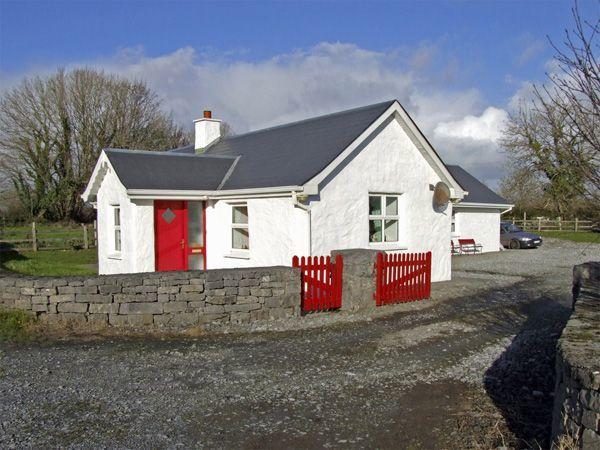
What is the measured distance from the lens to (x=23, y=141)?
3678 centimetres

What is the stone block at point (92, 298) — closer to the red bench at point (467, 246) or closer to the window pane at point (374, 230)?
the window pane at point (374, 230)

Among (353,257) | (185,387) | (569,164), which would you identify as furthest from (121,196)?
(569,164)

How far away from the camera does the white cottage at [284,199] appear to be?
13055mm

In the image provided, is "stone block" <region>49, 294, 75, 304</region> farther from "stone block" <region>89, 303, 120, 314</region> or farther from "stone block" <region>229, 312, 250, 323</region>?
"stone block" <region>229, 312, 250, 323</region>

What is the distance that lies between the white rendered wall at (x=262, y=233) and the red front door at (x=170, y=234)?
764mm

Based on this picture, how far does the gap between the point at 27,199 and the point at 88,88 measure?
883 cm

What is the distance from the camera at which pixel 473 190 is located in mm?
28453

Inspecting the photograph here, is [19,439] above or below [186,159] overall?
below

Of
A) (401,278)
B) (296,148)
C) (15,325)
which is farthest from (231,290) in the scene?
(296,148)

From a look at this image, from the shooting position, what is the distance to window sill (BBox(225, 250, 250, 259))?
14334mm

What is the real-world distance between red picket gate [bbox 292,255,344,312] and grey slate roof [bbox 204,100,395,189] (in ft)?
7.08

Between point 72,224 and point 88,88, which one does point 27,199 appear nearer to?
point 72,224

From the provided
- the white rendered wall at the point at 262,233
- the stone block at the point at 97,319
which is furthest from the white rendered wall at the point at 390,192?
the stone block at the point at 97,319

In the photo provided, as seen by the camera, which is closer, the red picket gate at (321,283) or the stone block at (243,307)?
the stone block at (243,307)
